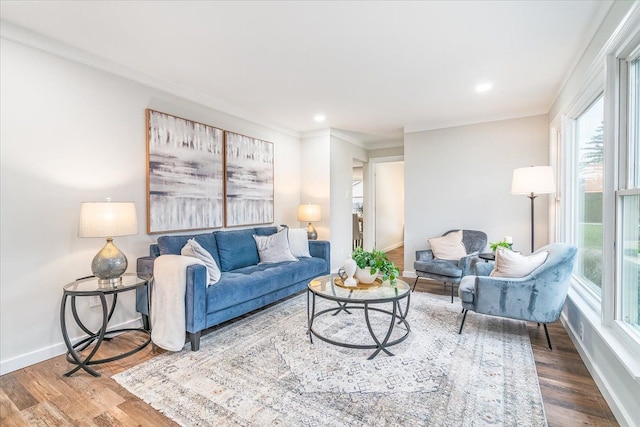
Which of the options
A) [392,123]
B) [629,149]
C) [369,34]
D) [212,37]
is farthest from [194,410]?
[392,123]

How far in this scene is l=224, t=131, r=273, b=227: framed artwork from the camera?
406 cm

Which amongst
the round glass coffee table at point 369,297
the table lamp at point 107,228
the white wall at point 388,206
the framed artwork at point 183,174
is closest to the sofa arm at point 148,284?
the table lamp at point 107,228

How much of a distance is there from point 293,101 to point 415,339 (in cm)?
298

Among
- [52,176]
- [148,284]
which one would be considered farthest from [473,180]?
[52,176]

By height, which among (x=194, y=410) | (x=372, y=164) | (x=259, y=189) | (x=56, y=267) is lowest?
(x=194, y=410)

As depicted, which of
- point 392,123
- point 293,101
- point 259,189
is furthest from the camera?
point 392,123

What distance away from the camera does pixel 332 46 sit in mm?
2508

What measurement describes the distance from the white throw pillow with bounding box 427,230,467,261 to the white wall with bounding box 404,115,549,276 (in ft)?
1.40

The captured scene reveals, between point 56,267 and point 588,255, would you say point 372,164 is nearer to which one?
point 588,255

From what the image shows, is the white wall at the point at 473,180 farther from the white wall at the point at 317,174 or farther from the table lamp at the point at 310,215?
the table lamp at the point at 310,215

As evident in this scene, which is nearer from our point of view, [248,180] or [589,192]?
[589,192]

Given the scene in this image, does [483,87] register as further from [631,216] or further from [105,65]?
[105,65]

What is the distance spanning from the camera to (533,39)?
245 centimetres

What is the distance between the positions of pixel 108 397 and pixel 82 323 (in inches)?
38.9
